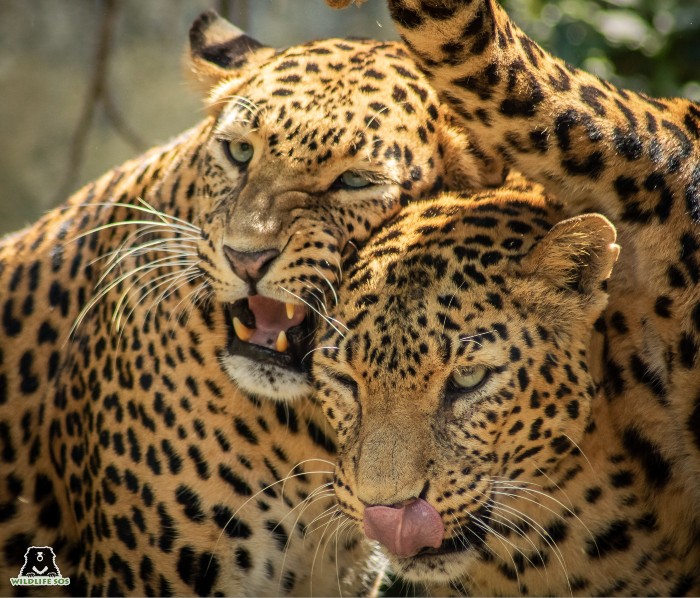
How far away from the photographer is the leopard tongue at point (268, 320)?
4.57 metres

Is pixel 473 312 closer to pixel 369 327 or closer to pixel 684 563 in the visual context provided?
→ pixel 369 327

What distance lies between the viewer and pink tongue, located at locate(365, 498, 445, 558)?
3967 millimetres

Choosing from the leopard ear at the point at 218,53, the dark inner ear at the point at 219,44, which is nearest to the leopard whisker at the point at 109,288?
the leopard ear at the point at 218,53

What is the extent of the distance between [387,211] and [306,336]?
607mm

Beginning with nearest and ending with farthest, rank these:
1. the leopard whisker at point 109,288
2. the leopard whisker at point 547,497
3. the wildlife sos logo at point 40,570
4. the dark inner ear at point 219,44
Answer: the leopard whisker at point 547,497 < the leopard whisker at point 109,288 < the wildlife sos logo at point 40,570 < the dark inner ear at point 219,44

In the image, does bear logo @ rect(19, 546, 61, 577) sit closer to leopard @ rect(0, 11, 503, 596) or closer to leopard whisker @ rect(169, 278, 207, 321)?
leopard @ rect(0, 11, 503, 596)

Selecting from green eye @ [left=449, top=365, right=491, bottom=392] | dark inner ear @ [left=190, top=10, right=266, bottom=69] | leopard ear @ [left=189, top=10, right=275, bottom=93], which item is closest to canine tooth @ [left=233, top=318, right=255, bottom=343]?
green eye @ [left=449, top=365, right=491, bottom=392]

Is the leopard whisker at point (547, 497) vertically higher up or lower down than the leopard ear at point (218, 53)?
lower down

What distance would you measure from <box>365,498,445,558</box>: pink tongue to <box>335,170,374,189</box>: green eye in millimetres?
1289

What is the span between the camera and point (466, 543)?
4156mm

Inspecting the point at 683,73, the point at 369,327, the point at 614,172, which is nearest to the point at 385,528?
the point at 369,327

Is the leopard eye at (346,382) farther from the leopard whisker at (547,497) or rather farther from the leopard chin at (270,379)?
the leopard whisker at (547,497)

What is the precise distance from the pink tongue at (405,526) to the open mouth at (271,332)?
0.79m

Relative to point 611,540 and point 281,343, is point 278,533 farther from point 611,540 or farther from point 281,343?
point 611,540
